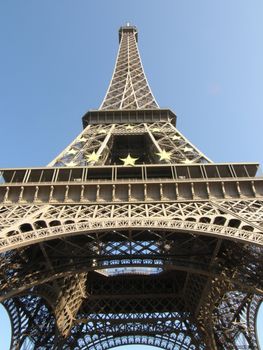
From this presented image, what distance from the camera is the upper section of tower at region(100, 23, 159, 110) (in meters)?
34.5

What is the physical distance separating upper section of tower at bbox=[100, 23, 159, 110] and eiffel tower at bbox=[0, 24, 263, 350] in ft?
13.8

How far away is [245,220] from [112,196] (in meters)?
6.57

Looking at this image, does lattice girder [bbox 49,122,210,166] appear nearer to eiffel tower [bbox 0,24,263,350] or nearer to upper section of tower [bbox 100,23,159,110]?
eiffel tower [bbox 0,24,263,350]

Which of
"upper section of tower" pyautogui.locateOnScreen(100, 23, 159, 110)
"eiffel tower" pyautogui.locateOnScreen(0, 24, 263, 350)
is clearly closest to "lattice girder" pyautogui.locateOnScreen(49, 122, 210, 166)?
"eiffel tower" pyautogui.locateOnScreen(0, 24, 263, 350)

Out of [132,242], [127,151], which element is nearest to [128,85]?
[127,151]

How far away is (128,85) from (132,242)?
24.5 meters

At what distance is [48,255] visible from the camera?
60.2 feet

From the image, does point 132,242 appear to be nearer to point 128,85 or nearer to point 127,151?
point 127,151

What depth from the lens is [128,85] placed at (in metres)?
38.9

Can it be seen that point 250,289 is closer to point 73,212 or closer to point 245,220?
point 245,220

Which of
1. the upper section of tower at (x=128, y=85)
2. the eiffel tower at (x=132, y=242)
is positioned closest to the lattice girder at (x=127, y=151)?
the eiffel tower at (x=132, y=242)

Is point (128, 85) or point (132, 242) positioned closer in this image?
point (132, 242)

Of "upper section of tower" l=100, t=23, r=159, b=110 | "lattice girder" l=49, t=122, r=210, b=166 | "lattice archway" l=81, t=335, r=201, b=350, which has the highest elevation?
"upper section of tower" l=100, t=23, r=159, b=110

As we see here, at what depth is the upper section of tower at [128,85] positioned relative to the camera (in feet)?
113
